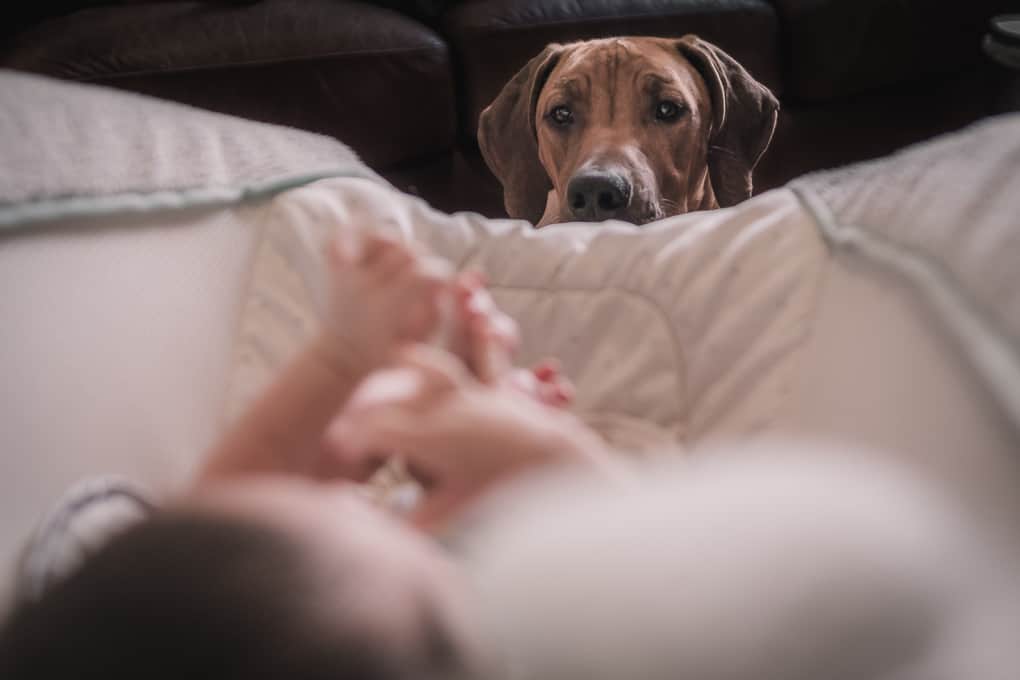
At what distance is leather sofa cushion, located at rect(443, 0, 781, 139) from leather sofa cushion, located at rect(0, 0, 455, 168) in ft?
0.22

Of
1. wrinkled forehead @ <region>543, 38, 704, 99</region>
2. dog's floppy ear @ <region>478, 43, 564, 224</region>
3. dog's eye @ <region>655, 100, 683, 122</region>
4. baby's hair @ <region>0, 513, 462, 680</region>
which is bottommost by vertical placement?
dog's floppy ear @ <region>478, 43, 564, 224</region>

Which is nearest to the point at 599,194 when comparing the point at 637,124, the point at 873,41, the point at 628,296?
the point at 637,124

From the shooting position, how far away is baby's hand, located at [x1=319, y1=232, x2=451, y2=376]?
57cm

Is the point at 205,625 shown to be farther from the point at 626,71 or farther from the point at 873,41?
the point at 873,41

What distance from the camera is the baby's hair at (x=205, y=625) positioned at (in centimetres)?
35

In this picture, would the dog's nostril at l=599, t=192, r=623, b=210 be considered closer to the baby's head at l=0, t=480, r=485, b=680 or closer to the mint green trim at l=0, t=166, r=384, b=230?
the mint green trim at l=0, t=166, r=384, b=230

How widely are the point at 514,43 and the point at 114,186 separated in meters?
1.37

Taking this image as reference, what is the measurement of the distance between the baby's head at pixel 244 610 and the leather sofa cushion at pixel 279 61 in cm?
160

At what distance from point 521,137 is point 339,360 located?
1.19 meters

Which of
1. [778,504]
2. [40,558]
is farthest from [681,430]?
[40,558]

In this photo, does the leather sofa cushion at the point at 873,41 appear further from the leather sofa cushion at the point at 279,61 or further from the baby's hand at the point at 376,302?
the baby's hand at the point at 376,302

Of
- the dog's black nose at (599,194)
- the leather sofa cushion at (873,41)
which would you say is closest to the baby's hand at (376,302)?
the dog's black nose at (599,194)

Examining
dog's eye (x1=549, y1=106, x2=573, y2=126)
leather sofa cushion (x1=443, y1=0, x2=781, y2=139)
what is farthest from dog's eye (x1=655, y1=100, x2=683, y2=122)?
leather sofa cushion (x1=443, y1=0, x2=781, y2=139)

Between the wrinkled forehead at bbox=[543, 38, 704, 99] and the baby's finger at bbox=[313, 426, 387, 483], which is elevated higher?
the baby's finger at bbox=[313, 426, 387, 483]
